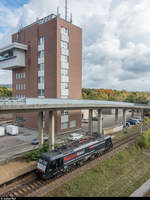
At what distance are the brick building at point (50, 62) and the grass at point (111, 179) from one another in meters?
19.0

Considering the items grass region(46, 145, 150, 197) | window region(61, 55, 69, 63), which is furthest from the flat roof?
grass region(46, 145, 150, 197)

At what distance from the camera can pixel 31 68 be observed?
1635 inches

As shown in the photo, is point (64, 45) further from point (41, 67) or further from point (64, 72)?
point (41, 67)

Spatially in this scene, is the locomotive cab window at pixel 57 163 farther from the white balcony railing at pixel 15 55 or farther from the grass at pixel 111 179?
the white balcony railing at pixel 15 55

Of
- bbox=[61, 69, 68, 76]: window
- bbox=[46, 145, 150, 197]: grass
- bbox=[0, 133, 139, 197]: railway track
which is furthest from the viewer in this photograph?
bbox=[61, 69, 68, 76]: window

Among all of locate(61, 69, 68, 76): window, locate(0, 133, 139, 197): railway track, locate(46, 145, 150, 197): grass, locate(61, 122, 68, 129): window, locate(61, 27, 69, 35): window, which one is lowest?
locate(46, 145, 150, 197): grass

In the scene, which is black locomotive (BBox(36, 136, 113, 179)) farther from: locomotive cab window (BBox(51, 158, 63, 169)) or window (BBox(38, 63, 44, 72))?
window (BBox(38, 63, 44, 72))

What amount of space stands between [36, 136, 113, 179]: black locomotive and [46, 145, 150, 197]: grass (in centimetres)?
172

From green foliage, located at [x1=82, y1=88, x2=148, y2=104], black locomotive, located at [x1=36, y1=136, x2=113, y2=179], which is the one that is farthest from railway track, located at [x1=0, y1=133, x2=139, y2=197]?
green foliage, located at [x1=82, y1=88, x2=148, y2=104]

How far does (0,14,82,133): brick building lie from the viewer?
3584 cm

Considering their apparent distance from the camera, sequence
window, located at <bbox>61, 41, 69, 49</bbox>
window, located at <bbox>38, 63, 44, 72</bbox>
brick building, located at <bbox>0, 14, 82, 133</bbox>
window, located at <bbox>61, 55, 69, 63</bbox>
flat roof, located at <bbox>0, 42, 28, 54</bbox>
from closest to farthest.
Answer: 1. brick building, located at <bbox>0, 14, 82, 133</bbox>
2. window, located at <bbox>61, 41, 69, 49</bbox>
3. window, located at <bbox>61, 55, 69, 63</bbox>
4. flat roof, located at <bbox>0, 42, 28, 54</bbox>
5. window, located at <bbox>38, 63, 44, 72</bbox>

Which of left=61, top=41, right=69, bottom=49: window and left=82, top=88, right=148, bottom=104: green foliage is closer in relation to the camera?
left=61, top=41, right=69, bottom=49: window

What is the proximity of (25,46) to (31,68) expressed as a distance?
689 cm

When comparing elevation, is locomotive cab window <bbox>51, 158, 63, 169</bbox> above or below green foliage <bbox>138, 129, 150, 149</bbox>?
above
